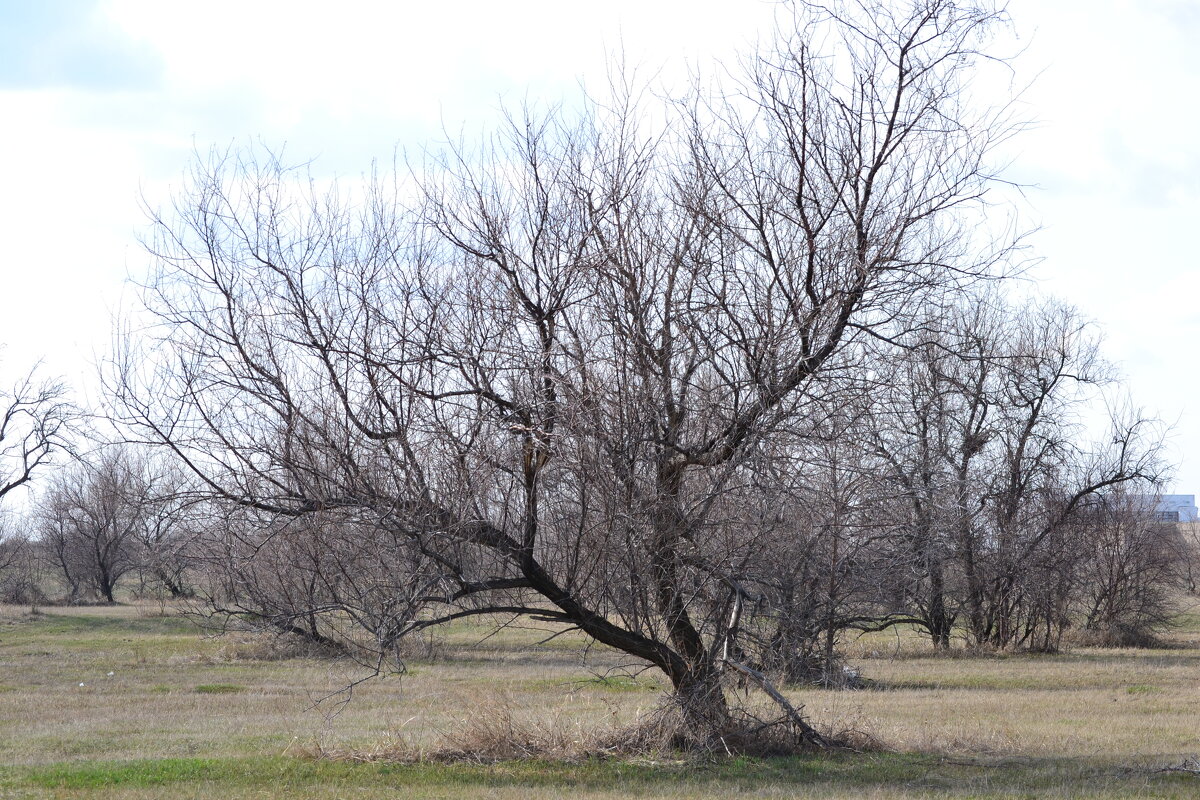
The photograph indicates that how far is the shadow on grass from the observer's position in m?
9.26

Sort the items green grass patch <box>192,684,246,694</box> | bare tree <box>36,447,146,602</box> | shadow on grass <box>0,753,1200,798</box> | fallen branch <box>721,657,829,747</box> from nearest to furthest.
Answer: shadow on grass <box>0,753,1200,798</box> → fallen branch <box>721,657,829,747</box> → green grass patch <box>192,684,246,694</box> → bare tree <box>36,447,146,602</box>

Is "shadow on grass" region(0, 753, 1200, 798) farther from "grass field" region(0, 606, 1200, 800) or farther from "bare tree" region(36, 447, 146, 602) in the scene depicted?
"bare tree" region(36, 447, 146, 602)

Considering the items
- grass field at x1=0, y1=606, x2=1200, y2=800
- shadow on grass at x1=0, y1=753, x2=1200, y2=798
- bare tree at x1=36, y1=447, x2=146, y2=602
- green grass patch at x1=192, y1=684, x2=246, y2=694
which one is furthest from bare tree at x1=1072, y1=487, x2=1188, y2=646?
bare tree at x1=36, y1=447, x2=146, y2=602

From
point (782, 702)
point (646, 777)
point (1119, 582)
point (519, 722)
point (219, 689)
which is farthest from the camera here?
point (1119, 582)

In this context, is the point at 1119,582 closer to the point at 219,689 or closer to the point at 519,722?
the point at 219,689

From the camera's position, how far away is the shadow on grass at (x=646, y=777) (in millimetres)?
9258

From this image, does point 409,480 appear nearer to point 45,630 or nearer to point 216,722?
point 216,722

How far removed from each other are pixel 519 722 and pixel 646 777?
1.89m

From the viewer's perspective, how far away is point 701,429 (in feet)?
32.8

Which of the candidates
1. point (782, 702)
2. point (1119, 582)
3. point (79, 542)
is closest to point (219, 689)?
point (782, 702)

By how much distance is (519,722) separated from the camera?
11273mm

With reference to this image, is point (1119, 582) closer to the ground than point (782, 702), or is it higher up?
higher up

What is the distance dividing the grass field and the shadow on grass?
1.3 inches

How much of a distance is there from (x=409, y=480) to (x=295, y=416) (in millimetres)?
1283
